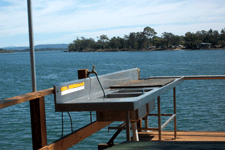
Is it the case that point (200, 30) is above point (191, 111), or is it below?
above

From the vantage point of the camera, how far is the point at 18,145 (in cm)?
1016

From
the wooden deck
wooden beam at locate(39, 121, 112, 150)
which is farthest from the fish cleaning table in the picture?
the wooden deck

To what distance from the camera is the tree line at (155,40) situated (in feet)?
411

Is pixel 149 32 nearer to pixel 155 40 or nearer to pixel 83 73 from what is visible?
pixel 155 40

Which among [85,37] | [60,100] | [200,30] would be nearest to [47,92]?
[60,100]

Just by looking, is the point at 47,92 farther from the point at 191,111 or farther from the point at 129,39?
the point at 129,39

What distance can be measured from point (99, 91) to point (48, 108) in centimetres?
1237

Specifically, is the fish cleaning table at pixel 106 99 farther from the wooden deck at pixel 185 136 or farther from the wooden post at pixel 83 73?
the wooden deck at pixel 185 136

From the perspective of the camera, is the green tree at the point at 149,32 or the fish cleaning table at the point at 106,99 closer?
the fish cleaning table at the point at 106,99

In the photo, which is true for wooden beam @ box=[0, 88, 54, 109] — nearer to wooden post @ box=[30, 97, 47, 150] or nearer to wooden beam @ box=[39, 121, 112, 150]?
wooden post @ box=[30, 97, 47, 150]

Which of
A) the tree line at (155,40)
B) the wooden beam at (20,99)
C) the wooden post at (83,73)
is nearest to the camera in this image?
the wooden beam at (20,99)

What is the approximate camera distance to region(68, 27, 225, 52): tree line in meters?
125

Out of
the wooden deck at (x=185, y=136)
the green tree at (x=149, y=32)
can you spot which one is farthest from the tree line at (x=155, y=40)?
the wooden deck at (x=185, y=136)

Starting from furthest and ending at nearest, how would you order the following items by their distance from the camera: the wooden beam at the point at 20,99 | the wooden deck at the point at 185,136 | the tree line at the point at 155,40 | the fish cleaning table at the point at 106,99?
the tree line at the point at 155,40, the wooden deck at the point at 185,136, the fish cleaning table at the point at 106,99, the wooden beam at the point at 20,99
